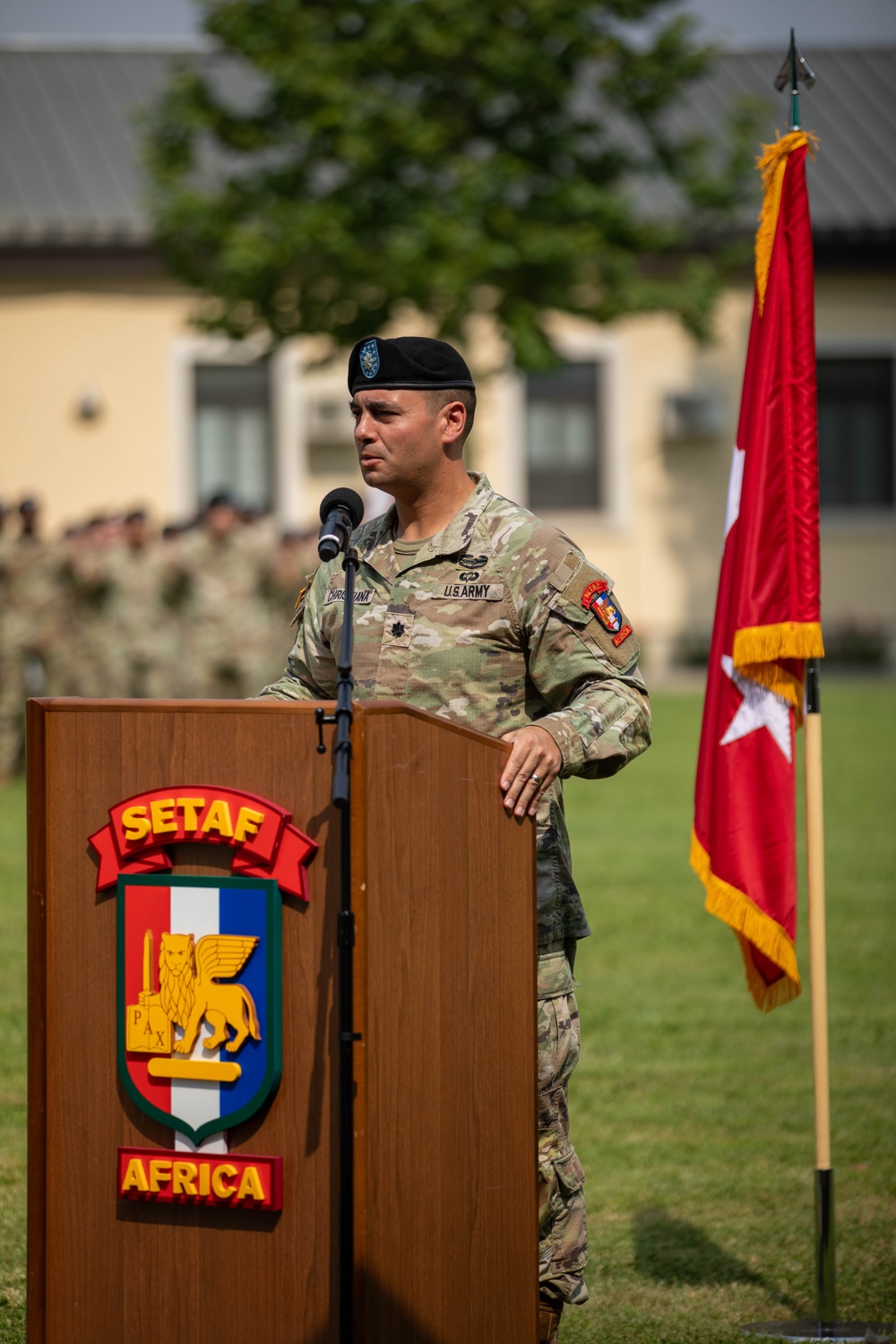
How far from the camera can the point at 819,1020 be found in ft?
13.7

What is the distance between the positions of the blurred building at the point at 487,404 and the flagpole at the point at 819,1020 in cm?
2005

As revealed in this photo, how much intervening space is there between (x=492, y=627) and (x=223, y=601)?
1236cm

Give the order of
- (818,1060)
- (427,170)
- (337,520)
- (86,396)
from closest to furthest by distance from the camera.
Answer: (337,520)
(818,1060)
(427,170)
(86,396)

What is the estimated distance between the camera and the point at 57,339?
2450 cm

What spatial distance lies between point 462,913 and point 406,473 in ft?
3.08

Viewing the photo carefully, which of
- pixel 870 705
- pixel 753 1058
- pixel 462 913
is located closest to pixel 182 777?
pixel 462 913

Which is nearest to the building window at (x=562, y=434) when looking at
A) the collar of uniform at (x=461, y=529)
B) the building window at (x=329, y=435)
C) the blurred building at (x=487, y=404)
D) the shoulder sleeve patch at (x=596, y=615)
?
the blurred building at (x=487, y=404)

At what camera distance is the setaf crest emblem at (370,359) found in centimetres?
350

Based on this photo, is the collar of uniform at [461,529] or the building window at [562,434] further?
the building window at [562,434]

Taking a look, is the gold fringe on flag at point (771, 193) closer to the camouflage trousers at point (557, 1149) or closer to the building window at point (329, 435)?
the camouflage trousers at point (557, 1149)

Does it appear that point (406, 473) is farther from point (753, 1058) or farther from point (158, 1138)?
point (753, 1058)

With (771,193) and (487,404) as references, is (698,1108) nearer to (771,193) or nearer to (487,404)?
(771,193)

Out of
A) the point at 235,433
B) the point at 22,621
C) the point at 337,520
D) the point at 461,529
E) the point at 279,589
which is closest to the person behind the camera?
the point at 337,520

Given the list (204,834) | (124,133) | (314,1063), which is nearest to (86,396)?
(124,133)
